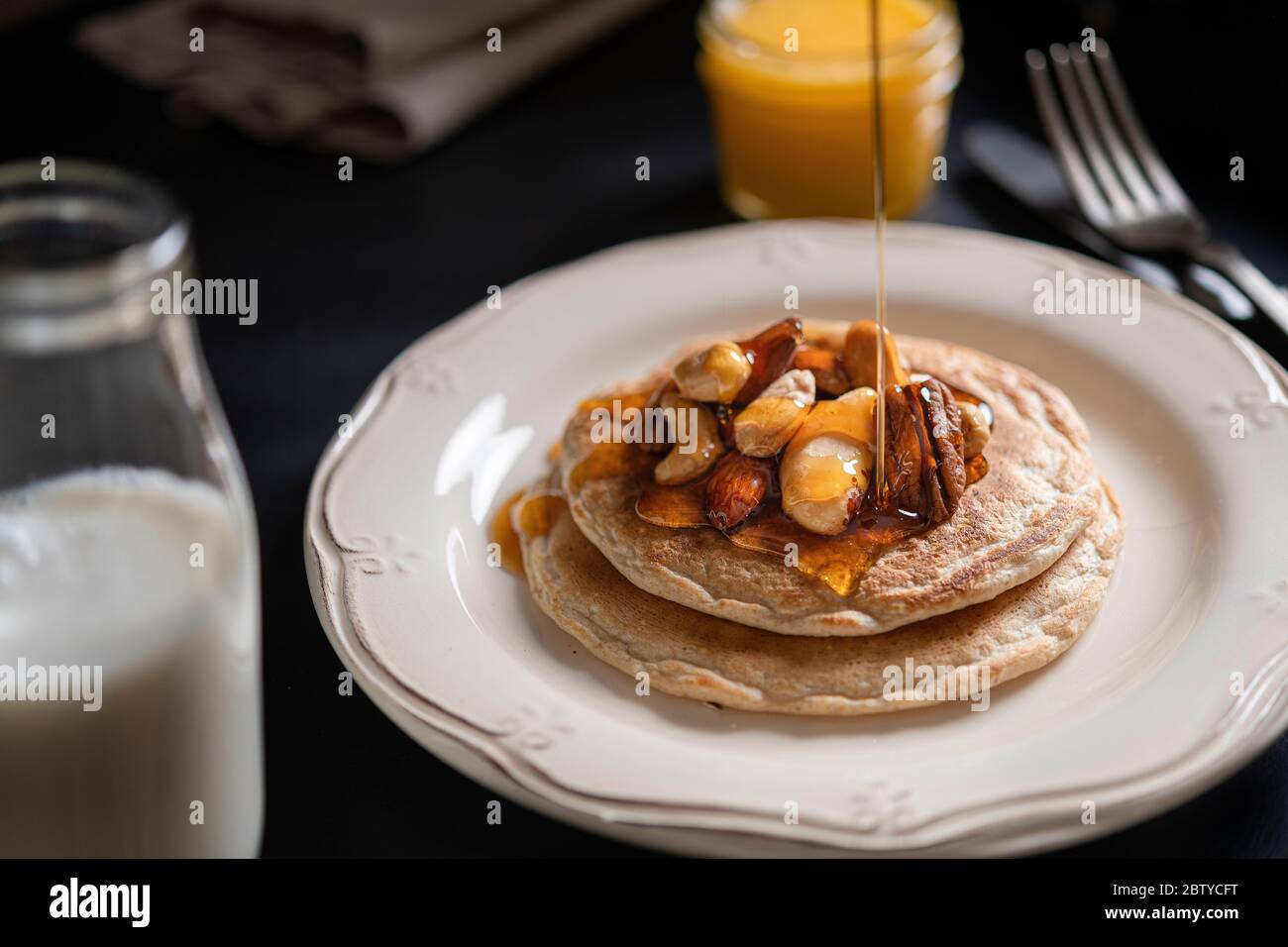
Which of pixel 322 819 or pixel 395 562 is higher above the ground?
pixel 395 562

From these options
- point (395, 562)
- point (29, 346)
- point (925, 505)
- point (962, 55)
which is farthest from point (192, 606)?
point (962, 55)

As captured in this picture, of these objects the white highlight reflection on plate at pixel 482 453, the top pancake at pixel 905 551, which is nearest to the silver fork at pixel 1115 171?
the top pancake at pixel 905 551

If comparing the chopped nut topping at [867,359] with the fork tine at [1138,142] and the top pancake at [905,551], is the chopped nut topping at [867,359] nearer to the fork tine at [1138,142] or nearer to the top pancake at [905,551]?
the top pancake at [905,551]

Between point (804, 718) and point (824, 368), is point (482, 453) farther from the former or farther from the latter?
point (804, 718)

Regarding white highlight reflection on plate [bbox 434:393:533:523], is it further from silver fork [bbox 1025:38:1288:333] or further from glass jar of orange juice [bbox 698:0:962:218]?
silver fork [bbox 1025:38:1288:333]

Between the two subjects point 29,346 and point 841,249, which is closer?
point 29,346

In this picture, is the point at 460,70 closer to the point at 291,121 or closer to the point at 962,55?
the point at 291,121
